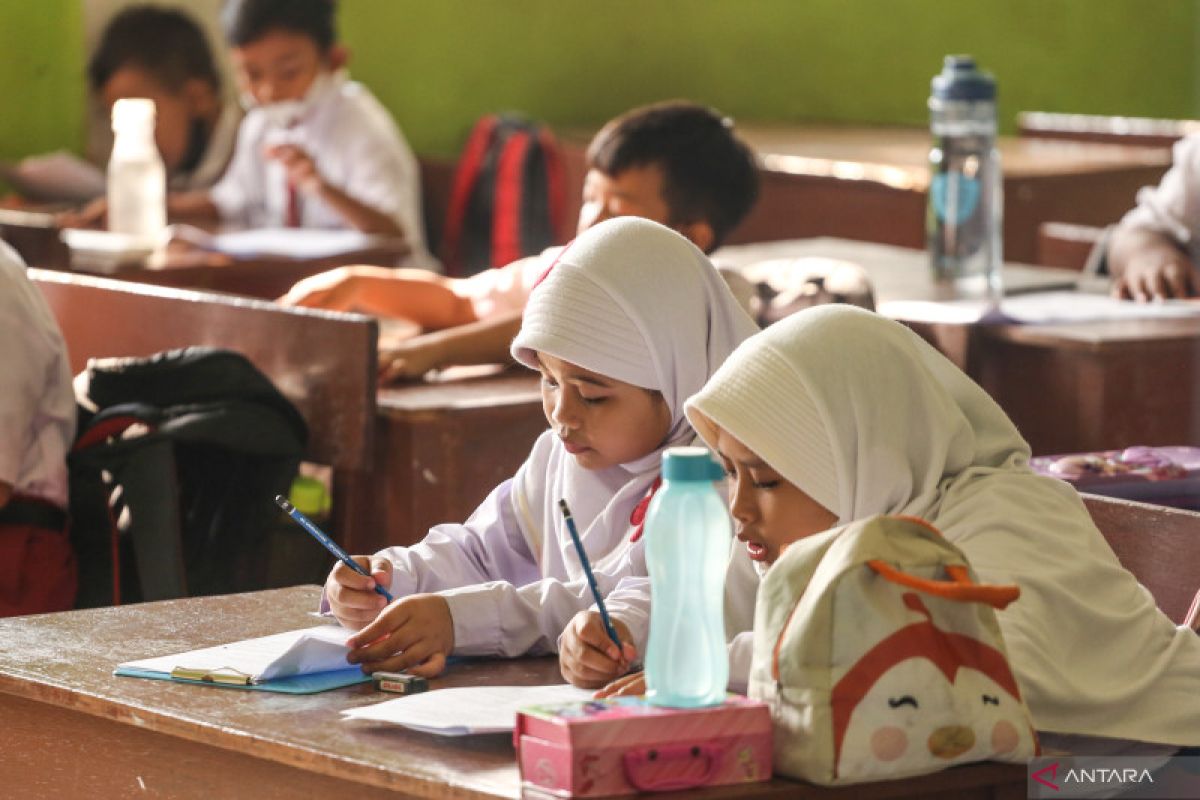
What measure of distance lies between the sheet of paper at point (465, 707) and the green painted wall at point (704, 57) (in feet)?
15.4

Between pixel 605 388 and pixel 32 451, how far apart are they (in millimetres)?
1350

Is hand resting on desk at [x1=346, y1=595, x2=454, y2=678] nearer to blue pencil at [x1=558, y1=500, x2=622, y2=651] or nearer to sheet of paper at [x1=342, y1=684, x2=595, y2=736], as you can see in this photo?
sheet of paper at [x1=342, y1=684, x2=595, y2=736]

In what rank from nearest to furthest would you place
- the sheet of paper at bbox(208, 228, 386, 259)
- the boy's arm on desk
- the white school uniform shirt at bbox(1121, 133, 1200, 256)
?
1. the boy's arm on desk
2. the white school uniform shirt at bbox(1121, 133, 1200, 256)
3. the sheet of paper at bbox(208, 228, 386, 259)

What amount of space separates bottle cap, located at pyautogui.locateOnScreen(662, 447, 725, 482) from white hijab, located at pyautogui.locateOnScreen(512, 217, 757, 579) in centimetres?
55

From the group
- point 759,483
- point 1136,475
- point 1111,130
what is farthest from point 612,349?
point 1111,130

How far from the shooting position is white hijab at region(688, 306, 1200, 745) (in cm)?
181

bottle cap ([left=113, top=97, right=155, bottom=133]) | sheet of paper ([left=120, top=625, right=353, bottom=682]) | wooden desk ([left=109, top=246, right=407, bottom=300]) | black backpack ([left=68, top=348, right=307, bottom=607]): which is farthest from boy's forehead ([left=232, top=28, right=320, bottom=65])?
sheet of paper ([left=120, top=625, right=353, bottom=682])

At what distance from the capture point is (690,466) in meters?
1.63

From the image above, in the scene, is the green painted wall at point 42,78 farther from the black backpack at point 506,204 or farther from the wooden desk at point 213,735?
the wooden desk at point 213,735

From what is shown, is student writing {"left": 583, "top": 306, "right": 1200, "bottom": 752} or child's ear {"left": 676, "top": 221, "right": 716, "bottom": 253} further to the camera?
child's ear {"left": 676, "top": 221, "right": 716, "bottom": 253}

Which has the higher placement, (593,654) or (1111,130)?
(1111,130)

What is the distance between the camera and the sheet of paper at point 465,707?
1.72 m

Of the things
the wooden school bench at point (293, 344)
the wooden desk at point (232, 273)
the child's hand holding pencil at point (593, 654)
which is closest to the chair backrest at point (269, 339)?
the wooden school bench at point (293, 344)

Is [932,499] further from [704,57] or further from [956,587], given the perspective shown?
[704,57]
